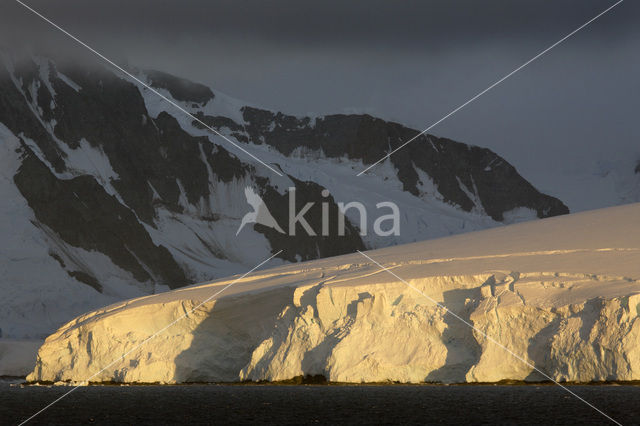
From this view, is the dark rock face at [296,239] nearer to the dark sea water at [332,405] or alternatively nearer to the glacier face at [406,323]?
the glacier face at [406,323]

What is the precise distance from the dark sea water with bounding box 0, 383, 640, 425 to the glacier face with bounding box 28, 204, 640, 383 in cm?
122

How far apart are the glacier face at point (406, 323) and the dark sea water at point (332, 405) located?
122cm

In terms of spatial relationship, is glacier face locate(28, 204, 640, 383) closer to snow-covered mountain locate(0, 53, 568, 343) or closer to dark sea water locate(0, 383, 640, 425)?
dark sea water locate(0, 383, 640, 425)

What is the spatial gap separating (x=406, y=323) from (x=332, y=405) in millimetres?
7991

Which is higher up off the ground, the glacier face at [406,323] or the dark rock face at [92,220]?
the dark rock face at [92,220]

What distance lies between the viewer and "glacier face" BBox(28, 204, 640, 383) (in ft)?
162

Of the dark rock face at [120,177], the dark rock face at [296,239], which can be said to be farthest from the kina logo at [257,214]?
the dark rock face at [120,177]

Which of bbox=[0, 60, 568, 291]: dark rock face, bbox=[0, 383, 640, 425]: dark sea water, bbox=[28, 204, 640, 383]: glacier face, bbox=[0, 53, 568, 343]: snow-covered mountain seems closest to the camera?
bbox=[0, 383, 640, 425]: dark sea water

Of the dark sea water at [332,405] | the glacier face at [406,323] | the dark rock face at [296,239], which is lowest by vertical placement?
the dark sea water at [332,405]

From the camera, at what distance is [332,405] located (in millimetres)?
45531

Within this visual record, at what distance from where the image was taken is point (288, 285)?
56.6 metres

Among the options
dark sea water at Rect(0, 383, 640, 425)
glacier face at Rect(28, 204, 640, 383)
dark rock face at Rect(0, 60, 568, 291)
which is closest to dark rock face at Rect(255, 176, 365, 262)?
dark rock face at Rect(0, 60, 568, 291)

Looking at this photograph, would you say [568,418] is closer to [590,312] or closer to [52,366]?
[590,312]

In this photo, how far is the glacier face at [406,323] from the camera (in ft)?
162
